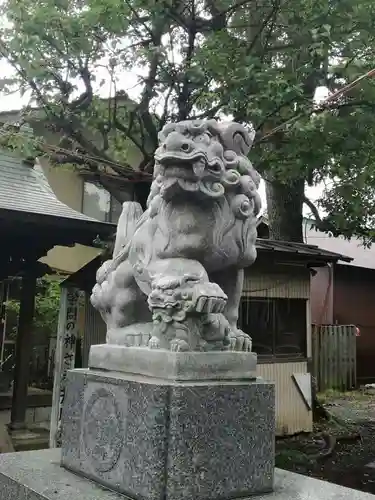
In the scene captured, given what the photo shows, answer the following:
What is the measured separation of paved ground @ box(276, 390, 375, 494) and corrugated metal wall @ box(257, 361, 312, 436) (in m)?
0.22

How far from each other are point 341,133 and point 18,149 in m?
3.86

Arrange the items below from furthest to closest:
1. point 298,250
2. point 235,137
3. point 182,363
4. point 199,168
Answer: point 298,250 < point 235,137 < point 199,168 < point 182,363

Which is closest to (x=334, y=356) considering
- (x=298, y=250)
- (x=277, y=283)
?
(x=277, y=283)

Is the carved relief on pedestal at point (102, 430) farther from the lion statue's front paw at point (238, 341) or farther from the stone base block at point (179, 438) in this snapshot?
the lion statue's front paw at point (238, 341)

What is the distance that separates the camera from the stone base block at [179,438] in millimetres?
2732

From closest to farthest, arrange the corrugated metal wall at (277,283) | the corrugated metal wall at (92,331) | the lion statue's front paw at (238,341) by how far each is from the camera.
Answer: the lion statue's front paw at (238,341) < the corrugated metal wall at (92,331) < the corrugated metal wall at (277,283)

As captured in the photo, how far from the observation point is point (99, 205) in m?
15.5

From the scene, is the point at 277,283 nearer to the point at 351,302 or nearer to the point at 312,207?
the point at 312,207

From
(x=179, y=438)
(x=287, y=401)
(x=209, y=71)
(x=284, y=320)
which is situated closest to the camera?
(x=179, y=438)

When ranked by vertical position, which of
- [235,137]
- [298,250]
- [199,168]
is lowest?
[199,168]

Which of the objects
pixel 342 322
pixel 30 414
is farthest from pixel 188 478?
pixel 342 322

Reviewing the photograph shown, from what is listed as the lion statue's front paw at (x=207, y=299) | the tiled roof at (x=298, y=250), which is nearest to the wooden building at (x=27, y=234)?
the tiled roof at (x=298, y=250)

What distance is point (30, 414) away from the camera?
10297 mm

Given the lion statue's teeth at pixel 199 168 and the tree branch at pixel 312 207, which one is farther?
the tree branch at pixel 312 207
